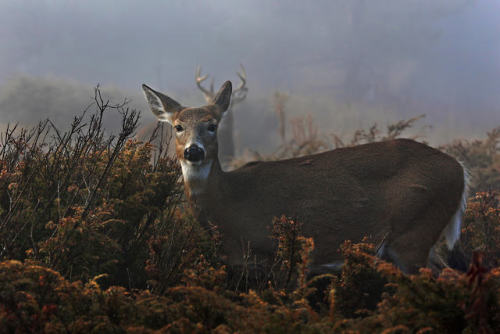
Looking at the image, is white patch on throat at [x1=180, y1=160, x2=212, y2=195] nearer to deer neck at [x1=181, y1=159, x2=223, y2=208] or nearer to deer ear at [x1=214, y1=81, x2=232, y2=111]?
deer neck at [x1=181, y1=159, x2=223, y2=208]

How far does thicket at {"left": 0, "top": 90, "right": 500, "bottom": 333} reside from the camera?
2.67 metres

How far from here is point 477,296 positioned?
237 cm

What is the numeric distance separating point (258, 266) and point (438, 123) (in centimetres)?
3886

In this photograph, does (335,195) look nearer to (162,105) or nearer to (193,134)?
(193,134)

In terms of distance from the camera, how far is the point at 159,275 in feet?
11.5

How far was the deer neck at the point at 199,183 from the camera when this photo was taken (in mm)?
4734

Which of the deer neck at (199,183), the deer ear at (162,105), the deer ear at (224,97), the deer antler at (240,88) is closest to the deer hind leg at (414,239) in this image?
the deer neck at (199,183)

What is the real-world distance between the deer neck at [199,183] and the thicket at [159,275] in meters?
0.30

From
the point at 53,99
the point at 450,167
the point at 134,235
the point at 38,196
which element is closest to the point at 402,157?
the point at 450,167

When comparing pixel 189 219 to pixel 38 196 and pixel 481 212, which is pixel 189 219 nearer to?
pixel 38 196

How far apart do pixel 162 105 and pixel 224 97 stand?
69cm

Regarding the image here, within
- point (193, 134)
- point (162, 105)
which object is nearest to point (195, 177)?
point (193, 134)

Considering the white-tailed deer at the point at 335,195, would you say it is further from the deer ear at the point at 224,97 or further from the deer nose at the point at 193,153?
the deer ear at the point at 224,97

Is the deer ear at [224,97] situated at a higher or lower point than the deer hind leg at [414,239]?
higher
